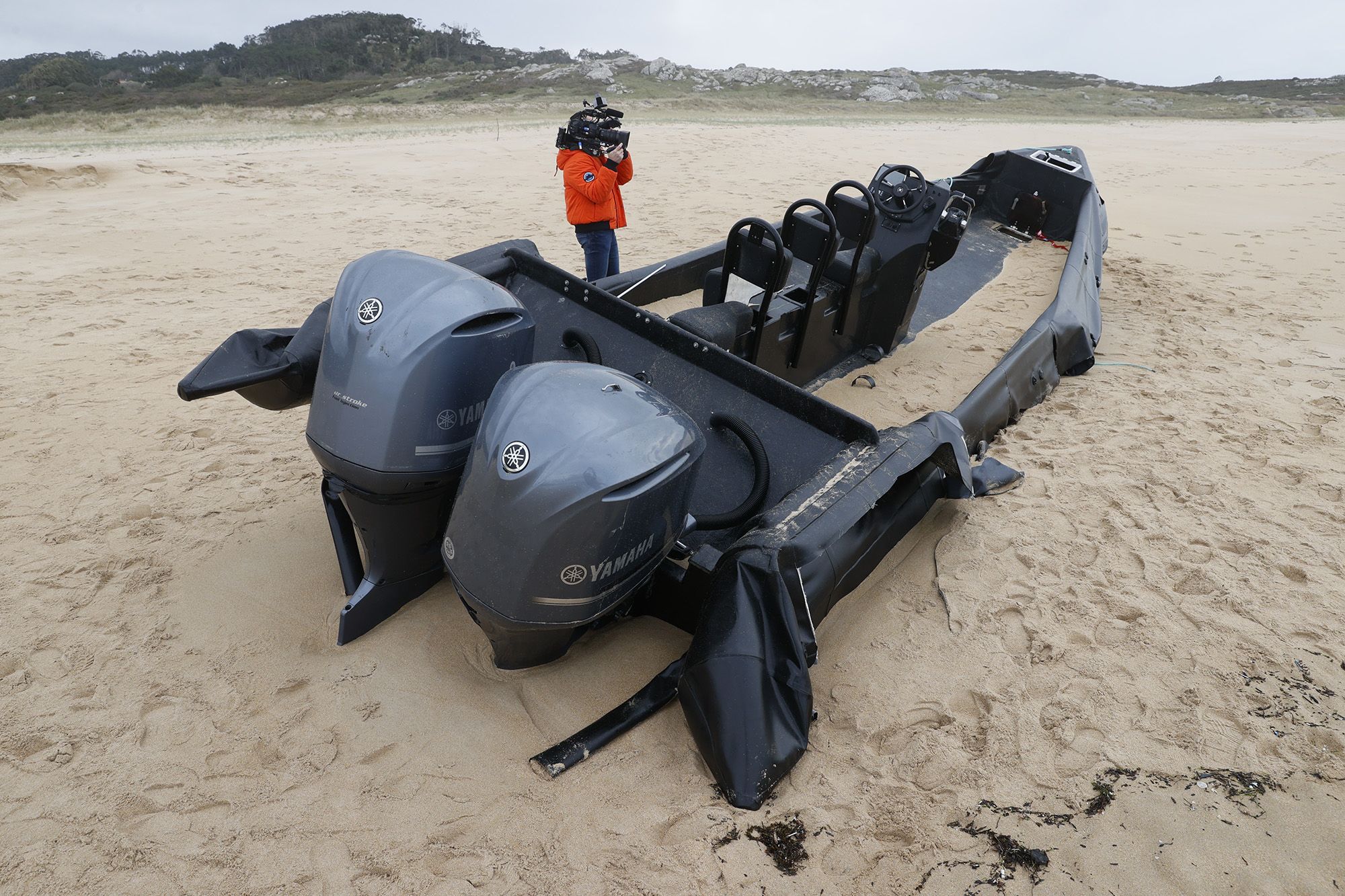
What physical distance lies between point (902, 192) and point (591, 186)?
2005 mm

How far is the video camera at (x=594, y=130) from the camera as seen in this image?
5039 millimetres

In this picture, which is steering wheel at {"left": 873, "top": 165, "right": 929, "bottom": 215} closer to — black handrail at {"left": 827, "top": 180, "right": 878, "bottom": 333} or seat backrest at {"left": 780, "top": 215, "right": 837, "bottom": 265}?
black handrail at {"left": 827, "top": 180, "right": 878, "bottom": 333}

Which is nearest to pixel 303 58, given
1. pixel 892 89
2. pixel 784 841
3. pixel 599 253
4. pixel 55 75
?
pixel 55 75

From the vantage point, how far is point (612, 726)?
85.5 inches

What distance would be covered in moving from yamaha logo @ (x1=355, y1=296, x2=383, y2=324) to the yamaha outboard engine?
1.51ft

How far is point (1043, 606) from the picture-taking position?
2.81m

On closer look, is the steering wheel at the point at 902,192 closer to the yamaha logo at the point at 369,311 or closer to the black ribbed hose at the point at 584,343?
the black ribbed hose at the point at 584,343

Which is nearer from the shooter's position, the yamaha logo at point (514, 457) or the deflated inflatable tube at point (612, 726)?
the yamaha logo at point (514, 457)

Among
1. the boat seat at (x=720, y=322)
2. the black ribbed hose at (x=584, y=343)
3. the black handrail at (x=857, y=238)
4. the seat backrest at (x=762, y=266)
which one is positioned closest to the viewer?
the black ribbed hose at (x=584, y=343)

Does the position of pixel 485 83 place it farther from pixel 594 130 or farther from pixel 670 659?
pixel 670 659

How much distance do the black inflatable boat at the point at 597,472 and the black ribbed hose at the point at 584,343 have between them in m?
0.01

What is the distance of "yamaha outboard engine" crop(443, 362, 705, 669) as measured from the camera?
1.85 metres

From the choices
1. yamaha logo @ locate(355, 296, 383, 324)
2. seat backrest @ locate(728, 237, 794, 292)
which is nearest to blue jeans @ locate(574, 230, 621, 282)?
seat backrest @ locate(728, 237, 794, 292)

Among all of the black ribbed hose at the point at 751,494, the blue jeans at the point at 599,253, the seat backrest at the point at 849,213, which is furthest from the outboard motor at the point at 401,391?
the blue jeans at the point at 599,253
